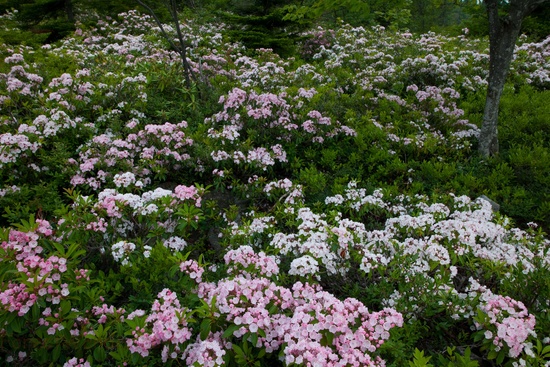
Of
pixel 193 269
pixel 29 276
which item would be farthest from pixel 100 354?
pixel 193 269

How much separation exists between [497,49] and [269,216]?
516cm

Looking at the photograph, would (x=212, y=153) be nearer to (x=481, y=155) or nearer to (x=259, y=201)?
(x=259, y=201)

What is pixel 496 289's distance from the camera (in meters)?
3.65

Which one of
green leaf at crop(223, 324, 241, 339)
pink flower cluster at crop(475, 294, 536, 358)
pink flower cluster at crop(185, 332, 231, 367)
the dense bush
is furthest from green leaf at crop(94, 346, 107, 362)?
pink flower cluster at crop(475, 294, 536, 358)

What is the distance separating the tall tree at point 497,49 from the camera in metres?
6.09

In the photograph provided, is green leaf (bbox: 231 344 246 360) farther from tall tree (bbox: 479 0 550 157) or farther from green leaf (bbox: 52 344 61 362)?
tall tree (bbox: 479 0 550 157)

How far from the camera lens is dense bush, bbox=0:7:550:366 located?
8.80ft

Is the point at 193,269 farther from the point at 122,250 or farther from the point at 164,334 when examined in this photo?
the point at 122,250

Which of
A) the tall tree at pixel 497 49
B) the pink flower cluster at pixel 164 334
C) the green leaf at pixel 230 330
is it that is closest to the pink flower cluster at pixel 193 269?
the pink flower cluster at pixel 164 334

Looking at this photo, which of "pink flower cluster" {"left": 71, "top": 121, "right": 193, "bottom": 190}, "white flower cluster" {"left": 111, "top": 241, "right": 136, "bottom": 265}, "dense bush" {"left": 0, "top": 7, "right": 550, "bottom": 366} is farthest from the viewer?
"pink flower cluster" {"left": 71, "top": 121, "right": 193, "bottom": 190}

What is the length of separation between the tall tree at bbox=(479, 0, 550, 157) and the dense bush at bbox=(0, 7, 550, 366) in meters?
0.46

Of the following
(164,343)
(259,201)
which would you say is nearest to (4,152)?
(259,201)

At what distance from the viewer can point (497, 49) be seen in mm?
6469

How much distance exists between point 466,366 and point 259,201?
371 centimetres
